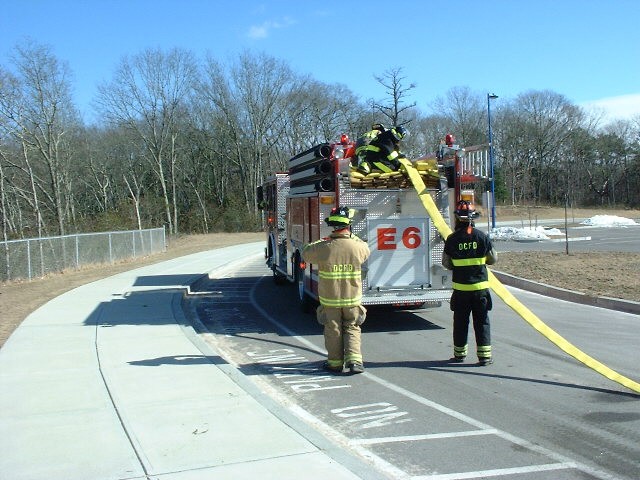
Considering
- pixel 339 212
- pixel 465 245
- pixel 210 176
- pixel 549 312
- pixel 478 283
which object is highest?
pixel 210 176

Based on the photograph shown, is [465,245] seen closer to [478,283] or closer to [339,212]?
[478,283]

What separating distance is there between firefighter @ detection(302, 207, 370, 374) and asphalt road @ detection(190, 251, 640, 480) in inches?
11.6

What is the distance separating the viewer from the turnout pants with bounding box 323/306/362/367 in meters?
6.96

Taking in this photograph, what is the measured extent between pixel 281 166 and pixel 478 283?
60.9 m

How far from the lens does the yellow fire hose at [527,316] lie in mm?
6367

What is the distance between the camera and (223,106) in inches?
2539

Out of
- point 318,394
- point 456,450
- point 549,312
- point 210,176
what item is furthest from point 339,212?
point 210,176

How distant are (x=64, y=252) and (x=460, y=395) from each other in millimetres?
18969

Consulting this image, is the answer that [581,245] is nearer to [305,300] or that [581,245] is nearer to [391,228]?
[305,300]

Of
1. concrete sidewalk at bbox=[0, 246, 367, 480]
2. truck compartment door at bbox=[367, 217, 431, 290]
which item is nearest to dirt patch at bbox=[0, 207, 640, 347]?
concrete sidewalk at bbox=[0, 246, 367, 480]

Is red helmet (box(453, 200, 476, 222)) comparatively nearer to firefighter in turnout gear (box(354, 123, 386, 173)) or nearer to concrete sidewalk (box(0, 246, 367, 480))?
firefighter in turnout gear (box(354, 123, 386, 173))

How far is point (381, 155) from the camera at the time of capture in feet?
31.2

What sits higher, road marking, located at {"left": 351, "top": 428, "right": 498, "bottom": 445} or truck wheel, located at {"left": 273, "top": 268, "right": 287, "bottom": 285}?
truck wheel, located at {"left": 273, "top": 268, "right": 287, "bottom": 285}

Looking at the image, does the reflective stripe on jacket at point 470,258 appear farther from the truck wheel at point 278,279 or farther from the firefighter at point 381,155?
the truck wheel at point 278,279
